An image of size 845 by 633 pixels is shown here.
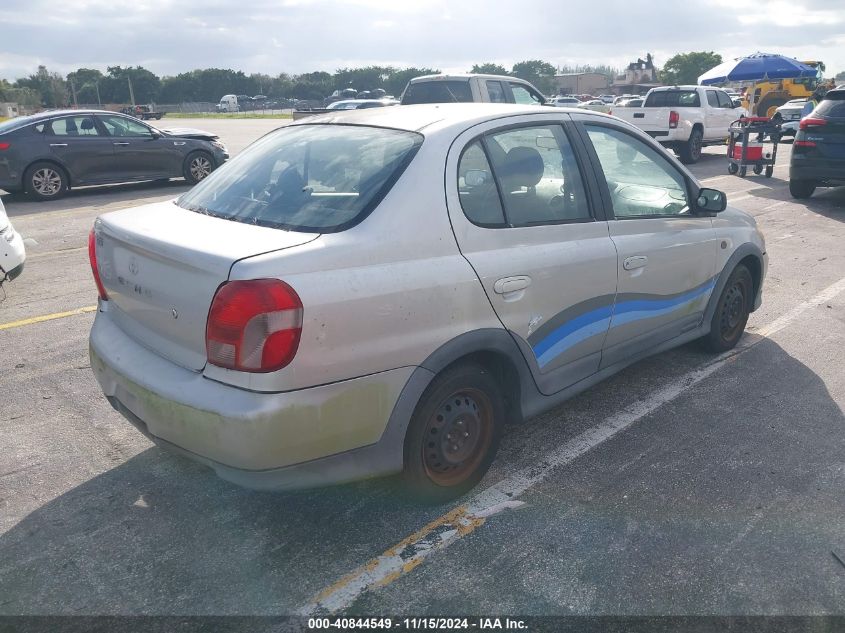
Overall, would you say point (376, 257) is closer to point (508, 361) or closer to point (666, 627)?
point (508, 361)

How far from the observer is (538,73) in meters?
108

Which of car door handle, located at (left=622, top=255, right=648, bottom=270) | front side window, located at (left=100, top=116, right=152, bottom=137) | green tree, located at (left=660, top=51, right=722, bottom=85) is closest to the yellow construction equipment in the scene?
front side window, located at (left=100, top=116, right=152, bottom=137)

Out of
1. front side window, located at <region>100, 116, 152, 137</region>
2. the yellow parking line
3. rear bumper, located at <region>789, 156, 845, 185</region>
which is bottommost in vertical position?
the yellow parking line

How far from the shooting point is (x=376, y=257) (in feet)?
8.89

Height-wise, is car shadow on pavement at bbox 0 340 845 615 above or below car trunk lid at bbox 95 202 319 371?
below

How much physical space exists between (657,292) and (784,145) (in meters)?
23.4

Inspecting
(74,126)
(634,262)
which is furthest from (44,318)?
(74,126)

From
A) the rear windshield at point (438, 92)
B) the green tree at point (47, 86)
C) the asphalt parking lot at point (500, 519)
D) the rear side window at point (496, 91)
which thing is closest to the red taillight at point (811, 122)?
the rear side window at point (496, 91)

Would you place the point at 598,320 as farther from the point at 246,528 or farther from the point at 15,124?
the point at 15,124

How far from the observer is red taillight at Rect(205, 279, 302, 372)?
2.46 metres

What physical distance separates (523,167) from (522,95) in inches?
425

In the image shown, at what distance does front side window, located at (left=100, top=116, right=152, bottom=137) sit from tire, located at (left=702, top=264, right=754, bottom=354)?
11.3m

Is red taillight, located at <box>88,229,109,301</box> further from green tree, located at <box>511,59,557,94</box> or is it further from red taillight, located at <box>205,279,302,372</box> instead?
green tree, located at <box>511,59,557,94</box>

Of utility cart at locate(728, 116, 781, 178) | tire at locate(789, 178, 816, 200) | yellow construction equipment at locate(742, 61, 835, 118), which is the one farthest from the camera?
yellow construction equipment at locate(742, 61, 835, 118)
